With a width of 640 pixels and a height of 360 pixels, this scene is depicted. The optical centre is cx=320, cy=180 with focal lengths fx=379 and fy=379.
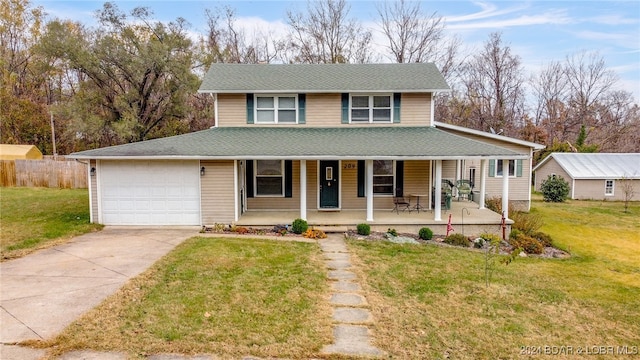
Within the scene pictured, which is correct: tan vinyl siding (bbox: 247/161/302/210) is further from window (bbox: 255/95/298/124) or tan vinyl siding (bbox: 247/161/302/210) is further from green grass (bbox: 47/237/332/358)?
green grass (bbox: 47/237/332/358)

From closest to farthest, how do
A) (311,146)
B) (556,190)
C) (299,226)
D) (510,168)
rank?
1. (299,226)
2. (311,146)
3. (510,168)
4. (556,190)

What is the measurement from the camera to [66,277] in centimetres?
740

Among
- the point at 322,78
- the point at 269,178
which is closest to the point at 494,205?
Answer: the point at 322,78

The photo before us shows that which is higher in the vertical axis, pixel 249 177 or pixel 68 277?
pixel 249 177

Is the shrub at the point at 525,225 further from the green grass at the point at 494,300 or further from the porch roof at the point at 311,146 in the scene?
the porch roof at the point at 311,146

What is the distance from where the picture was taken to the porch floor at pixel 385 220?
40.4 feet

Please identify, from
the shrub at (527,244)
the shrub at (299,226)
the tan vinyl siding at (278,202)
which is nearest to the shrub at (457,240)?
the shrub at (527,244)

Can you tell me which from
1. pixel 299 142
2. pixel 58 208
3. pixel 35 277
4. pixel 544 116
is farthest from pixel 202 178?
pixel 544 116

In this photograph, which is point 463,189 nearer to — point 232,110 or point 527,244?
point 527,244

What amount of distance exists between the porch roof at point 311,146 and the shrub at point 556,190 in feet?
37.7

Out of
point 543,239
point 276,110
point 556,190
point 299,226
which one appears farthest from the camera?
point 556,190

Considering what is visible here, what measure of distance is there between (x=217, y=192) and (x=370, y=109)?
6.67 m

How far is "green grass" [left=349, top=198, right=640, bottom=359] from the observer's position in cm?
533

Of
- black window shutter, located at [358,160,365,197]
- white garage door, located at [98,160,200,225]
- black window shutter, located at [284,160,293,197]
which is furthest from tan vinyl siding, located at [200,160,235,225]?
black window shutter, located at [358,160,365,197]
